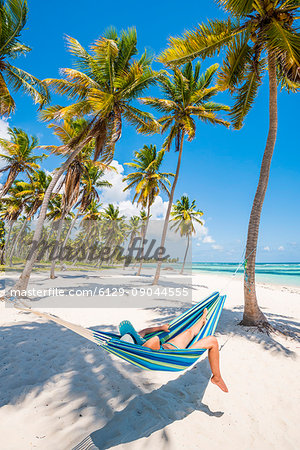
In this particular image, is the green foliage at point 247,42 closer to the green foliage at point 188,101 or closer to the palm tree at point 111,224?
the green foliage at point 188,101

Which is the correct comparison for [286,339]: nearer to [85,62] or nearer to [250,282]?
[250,282]

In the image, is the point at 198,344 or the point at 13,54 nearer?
the point at 198,344

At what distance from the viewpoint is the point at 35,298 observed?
6.67 metres

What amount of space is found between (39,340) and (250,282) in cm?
373

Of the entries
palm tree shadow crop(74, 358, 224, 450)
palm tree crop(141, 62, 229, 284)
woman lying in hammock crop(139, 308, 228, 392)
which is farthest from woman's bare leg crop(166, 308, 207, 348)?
palm tree crop(141, 62, 229, 284)

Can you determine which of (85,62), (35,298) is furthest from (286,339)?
(85,62)

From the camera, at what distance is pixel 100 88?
259 inches

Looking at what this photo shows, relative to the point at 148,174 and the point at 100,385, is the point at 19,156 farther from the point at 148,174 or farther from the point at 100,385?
the point at 100,385

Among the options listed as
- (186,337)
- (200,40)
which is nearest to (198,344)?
(186,337)

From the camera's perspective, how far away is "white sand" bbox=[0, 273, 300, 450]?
5.36 feet

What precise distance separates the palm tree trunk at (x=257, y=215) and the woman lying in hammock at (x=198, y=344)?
1.64m

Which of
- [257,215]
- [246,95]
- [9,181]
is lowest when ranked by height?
[257,215]

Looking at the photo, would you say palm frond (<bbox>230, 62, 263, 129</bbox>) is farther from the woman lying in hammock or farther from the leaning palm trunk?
the leaning palm trunk

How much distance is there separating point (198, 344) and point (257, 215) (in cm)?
309
